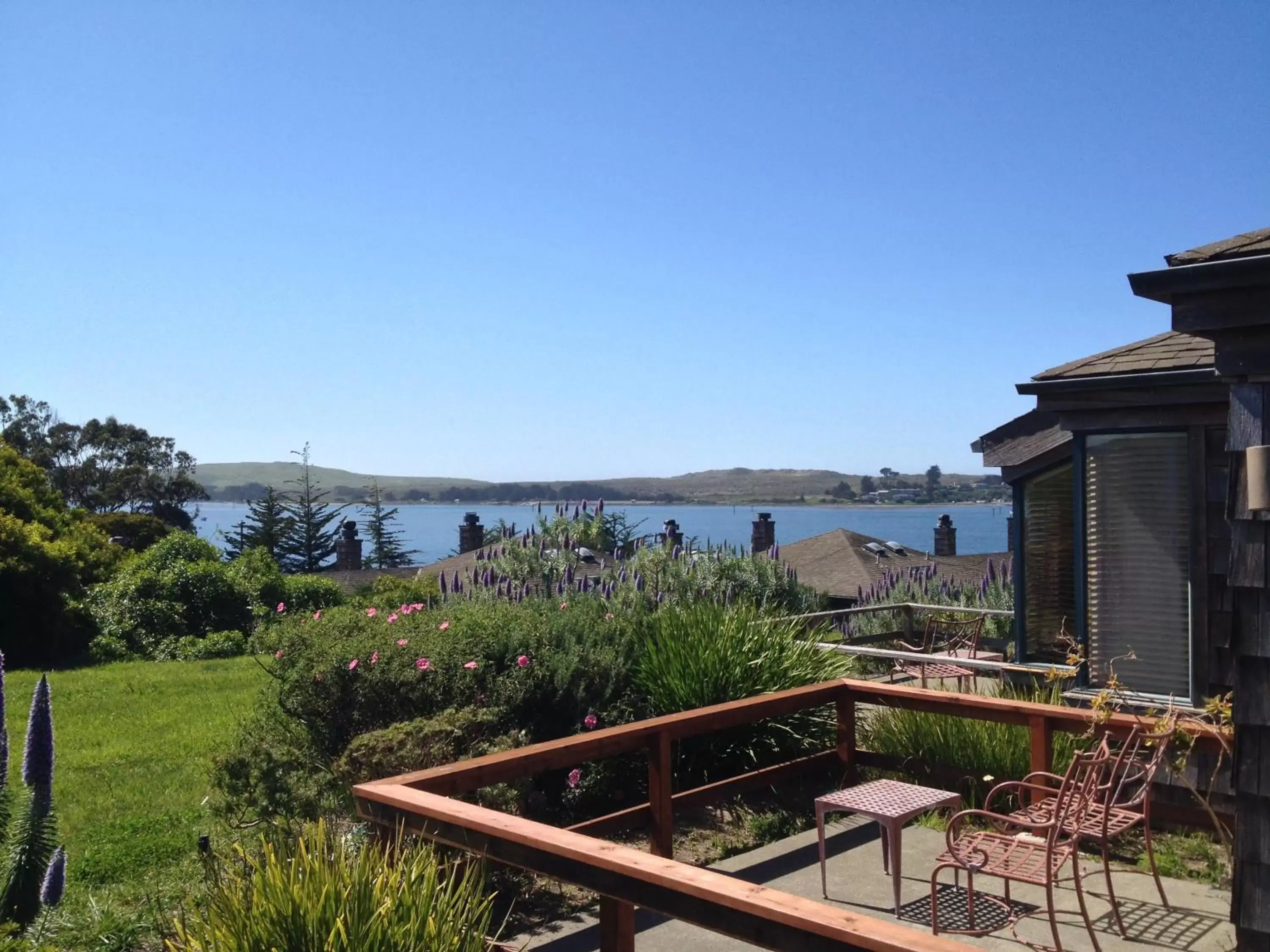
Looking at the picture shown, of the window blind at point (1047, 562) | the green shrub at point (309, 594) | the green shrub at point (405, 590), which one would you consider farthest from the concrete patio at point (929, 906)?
the green shrub at point (309, 594)

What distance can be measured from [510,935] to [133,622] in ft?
45.9

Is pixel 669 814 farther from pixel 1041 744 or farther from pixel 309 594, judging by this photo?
pixel 309 594

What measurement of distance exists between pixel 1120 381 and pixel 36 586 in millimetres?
15050

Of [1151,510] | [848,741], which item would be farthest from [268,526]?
[1151,510]

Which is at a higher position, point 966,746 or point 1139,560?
point 1139,560

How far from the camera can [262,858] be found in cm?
511

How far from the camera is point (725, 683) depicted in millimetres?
7410

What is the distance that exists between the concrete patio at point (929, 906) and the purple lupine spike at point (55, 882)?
1.77m

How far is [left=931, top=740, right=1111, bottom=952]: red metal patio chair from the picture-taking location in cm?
428

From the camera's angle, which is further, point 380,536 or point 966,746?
point 380,536

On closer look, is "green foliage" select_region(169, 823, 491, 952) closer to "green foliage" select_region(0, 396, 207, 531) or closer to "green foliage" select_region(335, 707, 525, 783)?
"green foliage" select_region(335, 707, 525, 783)

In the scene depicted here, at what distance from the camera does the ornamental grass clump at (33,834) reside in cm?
411

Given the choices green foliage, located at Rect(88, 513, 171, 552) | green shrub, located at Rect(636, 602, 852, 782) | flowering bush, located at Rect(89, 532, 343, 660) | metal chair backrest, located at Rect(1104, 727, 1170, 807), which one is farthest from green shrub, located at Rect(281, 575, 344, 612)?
metal chair backrest, located at Rect(1104, 727, 1170, 807)

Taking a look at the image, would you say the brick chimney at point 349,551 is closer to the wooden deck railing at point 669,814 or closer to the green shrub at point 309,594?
the green shrub at point 309,594
